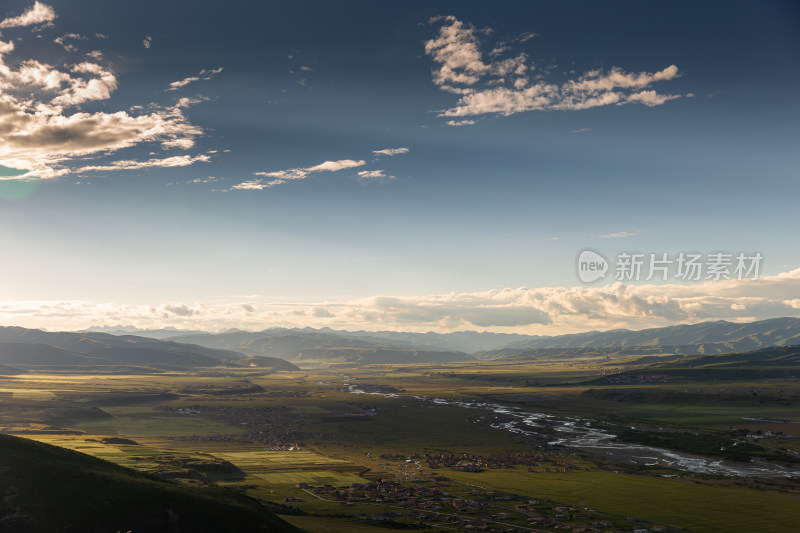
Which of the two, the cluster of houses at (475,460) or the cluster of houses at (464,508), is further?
the cluster of houses at (475,460)

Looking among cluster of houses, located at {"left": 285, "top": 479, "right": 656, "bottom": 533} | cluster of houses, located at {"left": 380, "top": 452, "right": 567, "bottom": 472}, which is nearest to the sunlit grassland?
cluster of houses, located at {"left": 380, "top": 452, "right": 567, "bottom": 472}

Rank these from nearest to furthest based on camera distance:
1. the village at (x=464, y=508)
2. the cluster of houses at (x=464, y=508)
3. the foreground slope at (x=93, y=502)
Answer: the foreground slope at (x=93, y=502)
the village at (x=464, y=508)
the cluster of houses at (x=464, y=508)

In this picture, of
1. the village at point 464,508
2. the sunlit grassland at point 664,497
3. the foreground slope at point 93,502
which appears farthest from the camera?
the sunlit grassland at point 664,497

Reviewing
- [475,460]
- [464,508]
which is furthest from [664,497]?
[475,460]

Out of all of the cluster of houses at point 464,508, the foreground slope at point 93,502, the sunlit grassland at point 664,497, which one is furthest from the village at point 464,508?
the foreground slope at point 93,502

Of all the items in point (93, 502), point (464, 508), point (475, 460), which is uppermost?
point (93, 502)

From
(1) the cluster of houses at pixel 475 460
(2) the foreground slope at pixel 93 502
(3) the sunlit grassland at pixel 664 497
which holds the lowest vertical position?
(1) the cluster of houses at pixel 475 460

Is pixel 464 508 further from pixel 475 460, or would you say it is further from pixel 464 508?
pixel 475 460

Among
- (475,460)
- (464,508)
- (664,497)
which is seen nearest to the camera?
(464,508)

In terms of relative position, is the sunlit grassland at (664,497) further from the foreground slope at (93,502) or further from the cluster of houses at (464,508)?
the foreground slope at (93,502)
